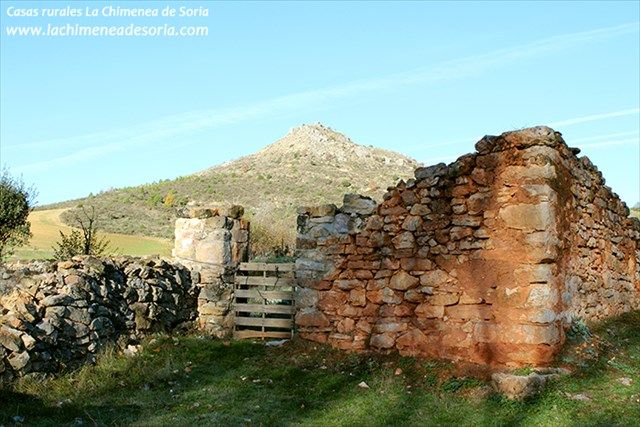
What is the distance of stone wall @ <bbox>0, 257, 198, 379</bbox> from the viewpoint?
8.05 meters

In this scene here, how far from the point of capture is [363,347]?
9516 mm

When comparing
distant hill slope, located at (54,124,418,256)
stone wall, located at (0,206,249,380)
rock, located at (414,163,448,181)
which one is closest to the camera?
stone wall, located at (0,206,249,380)

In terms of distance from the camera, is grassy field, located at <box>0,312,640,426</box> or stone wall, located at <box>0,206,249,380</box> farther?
stone wall, located at <box>0,206,249,380</box>

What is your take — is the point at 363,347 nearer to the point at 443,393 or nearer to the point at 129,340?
the point at 443,393

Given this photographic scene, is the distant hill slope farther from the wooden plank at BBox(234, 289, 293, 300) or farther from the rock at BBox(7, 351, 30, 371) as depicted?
the rock at BBox(7, 351, 30, 371)

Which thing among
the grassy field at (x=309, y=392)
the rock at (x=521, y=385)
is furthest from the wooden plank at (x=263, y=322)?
the rock at (x=521, y=385)

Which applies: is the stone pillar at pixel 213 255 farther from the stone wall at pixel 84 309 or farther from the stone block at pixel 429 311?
the stone block at pixel 429 311

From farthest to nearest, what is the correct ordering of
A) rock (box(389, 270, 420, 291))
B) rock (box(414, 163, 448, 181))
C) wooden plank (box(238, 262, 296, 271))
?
1. wooden plank (box(238, 262, 296, 271))
2. rock (box(389, 270, 420, 291))
3. rock (box(414, 163, 448, 181))

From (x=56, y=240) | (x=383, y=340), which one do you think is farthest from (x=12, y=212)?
(x=383, y=340)

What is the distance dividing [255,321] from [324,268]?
1.90 metres

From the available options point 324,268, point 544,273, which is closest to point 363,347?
point 324,268

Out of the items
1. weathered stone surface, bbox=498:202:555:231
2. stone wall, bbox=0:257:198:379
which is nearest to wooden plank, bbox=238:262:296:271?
stone wall, bbox=0:257:198:379

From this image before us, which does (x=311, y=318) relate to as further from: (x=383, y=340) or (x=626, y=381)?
(x=626, y=381)

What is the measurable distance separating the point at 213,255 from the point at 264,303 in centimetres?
144
